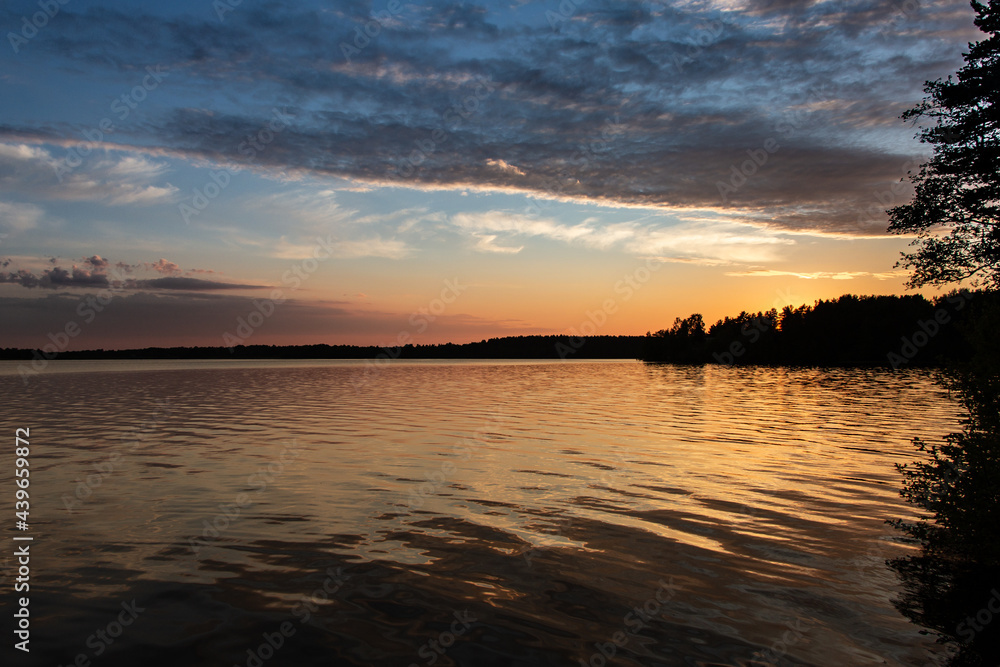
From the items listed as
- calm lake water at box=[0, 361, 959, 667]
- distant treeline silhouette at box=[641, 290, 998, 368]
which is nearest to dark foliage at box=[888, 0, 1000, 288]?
calm lake water at box=[0, 361, 959, 667]

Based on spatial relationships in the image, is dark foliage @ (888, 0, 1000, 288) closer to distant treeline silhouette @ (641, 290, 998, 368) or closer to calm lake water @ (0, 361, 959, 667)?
calm lake water @ (0, 361, 959, 667)

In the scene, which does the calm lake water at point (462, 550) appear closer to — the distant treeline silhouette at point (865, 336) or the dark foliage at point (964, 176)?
the dark foliage at point (964, 176)

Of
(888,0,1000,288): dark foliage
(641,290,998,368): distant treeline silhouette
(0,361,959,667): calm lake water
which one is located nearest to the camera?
(0,361,959,667): calm lake water

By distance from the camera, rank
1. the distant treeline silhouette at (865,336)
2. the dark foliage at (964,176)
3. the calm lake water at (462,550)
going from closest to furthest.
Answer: the calm lake water at (462,550)
the dark foliage at (964,176)
the distant treeline silhouette at (865,336)

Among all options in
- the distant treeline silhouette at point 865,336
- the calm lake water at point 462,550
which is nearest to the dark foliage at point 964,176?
the calm lake water at point 462,550

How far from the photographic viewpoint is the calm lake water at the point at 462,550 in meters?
7.66

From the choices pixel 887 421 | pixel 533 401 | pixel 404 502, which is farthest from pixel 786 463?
pixel 533 401

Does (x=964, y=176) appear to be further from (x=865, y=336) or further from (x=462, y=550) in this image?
(x=865, y=336)

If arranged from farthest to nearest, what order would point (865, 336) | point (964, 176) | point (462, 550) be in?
point (865, 336)
point (964, 176)
point (462, 550)

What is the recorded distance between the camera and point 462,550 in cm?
1138

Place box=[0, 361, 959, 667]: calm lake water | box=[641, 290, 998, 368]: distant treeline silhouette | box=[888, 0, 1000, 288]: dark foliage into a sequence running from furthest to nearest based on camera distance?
box=[641, 290, 998, 368]: distant treeline silhouette, box=[888, 0, 1000, 288]: dark foliage, box=[0, 361, 959, 667]: calm lake water

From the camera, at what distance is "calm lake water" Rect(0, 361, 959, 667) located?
7.66 m

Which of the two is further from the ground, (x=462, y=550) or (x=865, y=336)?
(x=865, y=336)

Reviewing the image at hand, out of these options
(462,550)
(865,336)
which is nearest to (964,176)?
(462,550)
